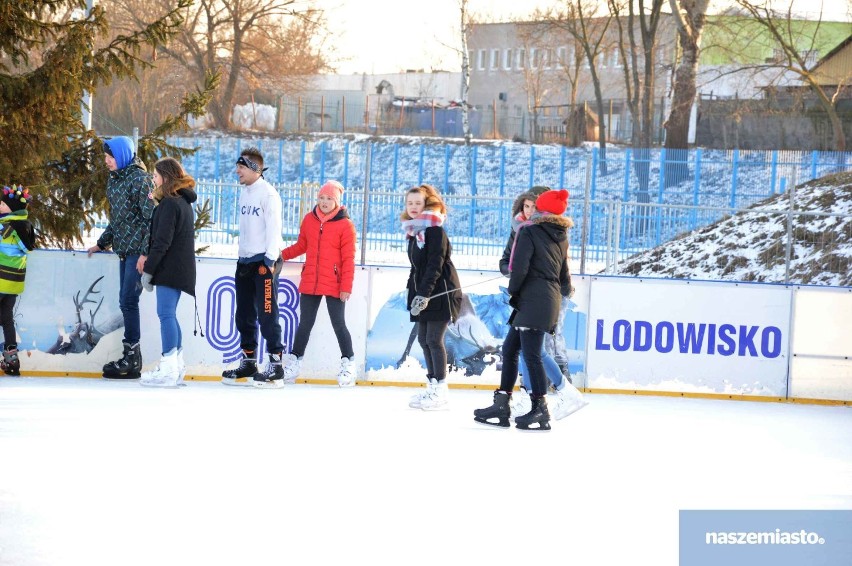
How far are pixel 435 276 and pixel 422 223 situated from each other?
38cm

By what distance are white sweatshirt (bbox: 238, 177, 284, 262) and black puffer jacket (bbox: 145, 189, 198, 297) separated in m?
0.41

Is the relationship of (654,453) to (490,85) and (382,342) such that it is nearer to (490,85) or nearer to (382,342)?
(382,342)

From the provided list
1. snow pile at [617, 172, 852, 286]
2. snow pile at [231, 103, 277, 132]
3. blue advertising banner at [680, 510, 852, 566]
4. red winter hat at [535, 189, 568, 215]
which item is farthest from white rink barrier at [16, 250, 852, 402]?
snow pile at [231, 103, 277, 132]

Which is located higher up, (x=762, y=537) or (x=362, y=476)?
(x=762, y=537)

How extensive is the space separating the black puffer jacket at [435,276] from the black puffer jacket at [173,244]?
165cm

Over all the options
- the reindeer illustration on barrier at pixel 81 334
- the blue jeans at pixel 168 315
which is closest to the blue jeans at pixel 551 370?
the blue jeans at pixel 168 315

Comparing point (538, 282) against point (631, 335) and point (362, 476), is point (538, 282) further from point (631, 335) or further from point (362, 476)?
point (631, 335)

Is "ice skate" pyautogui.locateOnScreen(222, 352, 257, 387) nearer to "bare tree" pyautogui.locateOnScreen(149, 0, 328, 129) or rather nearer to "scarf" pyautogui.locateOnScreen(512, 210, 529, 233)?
"scarf" pyautogui.locateOnScreen(512, 210, 529, 233)

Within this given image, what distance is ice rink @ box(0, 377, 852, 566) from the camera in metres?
4.42

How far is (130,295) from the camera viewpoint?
29.2 feet

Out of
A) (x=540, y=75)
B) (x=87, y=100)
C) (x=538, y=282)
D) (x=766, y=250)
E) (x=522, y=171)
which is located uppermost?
(x=540, y=75)

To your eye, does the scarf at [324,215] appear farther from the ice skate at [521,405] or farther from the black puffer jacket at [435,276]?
the ice skate at [521,405]

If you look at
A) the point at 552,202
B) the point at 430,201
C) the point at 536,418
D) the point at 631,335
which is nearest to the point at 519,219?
the point at 430,201

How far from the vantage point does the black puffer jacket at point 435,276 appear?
796 centimetres
